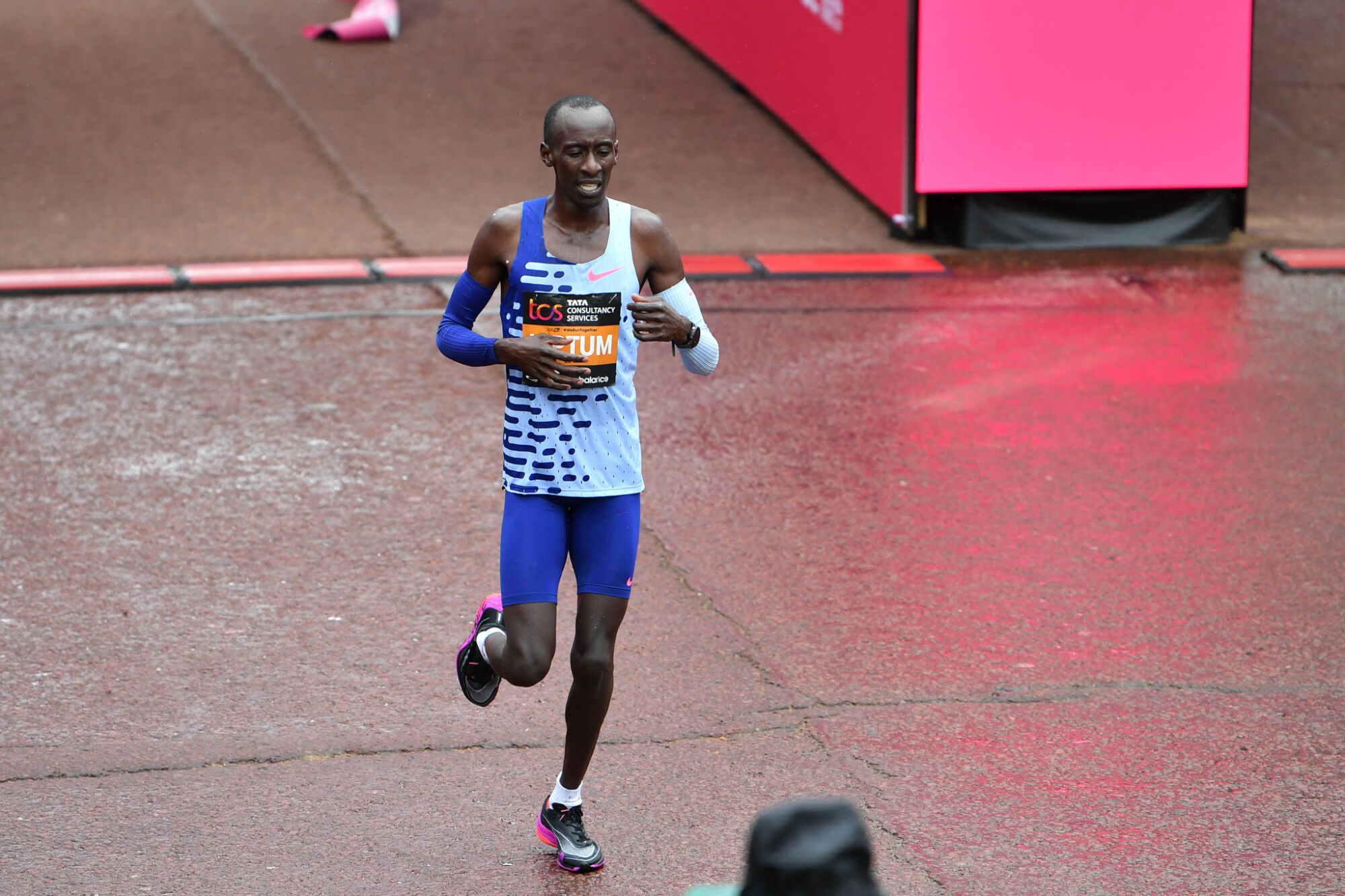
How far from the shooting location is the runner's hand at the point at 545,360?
13.9ft

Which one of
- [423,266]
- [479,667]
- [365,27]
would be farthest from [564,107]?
[365,27]

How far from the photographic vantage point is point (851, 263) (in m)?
11.2

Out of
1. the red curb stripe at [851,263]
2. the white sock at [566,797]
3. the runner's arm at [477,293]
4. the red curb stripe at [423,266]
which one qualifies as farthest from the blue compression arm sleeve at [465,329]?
the red curb stripe at [851,263]

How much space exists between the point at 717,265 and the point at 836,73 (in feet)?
7.83

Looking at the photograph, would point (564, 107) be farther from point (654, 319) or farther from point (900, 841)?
point (900, 841)

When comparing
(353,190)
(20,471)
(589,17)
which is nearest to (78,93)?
(353,190)

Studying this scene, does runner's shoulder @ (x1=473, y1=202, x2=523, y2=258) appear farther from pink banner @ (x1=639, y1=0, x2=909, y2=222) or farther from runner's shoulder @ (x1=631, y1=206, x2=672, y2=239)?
pink banner @ (x1=639, y1=0, x2=909, y2=222)

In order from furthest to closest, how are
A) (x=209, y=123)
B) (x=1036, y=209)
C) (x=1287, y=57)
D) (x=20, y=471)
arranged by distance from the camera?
(x=1287, y=57) → (x=209, y=123) → (x=1036, y=209) → (x=20, y=471)

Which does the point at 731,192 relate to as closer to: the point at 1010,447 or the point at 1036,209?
the point at 1036,209

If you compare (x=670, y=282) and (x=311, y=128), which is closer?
(x=670, y=282)

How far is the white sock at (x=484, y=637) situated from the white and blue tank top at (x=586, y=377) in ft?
1.60

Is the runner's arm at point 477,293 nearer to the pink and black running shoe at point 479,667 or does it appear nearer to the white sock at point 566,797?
the pink and black running shoe at point 479,667

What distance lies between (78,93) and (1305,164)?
10.2 meters

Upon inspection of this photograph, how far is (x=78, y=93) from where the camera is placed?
1394 centimetres
